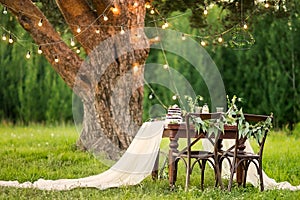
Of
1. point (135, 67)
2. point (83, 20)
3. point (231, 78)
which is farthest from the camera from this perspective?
point (231, 78)

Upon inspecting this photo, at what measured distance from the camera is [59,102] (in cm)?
1245

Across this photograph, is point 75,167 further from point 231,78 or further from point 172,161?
point 231,78

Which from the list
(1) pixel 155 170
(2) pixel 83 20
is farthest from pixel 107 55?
(1) pixel 155 170

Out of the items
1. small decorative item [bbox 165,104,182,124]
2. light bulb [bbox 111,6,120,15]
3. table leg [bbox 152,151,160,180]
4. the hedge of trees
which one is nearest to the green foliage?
the hedge of trees

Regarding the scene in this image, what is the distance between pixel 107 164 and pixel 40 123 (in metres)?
5.22

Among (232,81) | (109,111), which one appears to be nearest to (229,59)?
(232,81)

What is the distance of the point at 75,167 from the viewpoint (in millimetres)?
7441

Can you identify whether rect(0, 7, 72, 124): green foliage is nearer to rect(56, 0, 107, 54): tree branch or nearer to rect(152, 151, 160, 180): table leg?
rect(56, 0, 107, 54): tree branch

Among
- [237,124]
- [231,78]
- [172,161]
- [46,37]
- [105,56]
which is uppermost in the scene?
[46,37]

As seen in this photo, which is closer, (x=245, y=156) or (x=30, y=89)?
(x=245, y=156)

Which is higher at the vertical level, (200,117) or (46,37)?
(46,37)

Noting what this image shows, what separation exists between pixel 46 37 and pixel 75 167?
174 cm

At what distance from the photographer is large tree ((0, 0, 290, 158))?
782cm

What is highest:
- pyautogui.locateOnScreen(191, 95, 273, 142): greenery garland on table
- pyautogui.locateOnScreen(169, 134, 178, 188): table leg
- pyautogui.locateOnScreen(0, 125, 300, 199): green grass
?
pyautogui.locateOnScreen(191, 95, 273, 142): greenery garland on table
